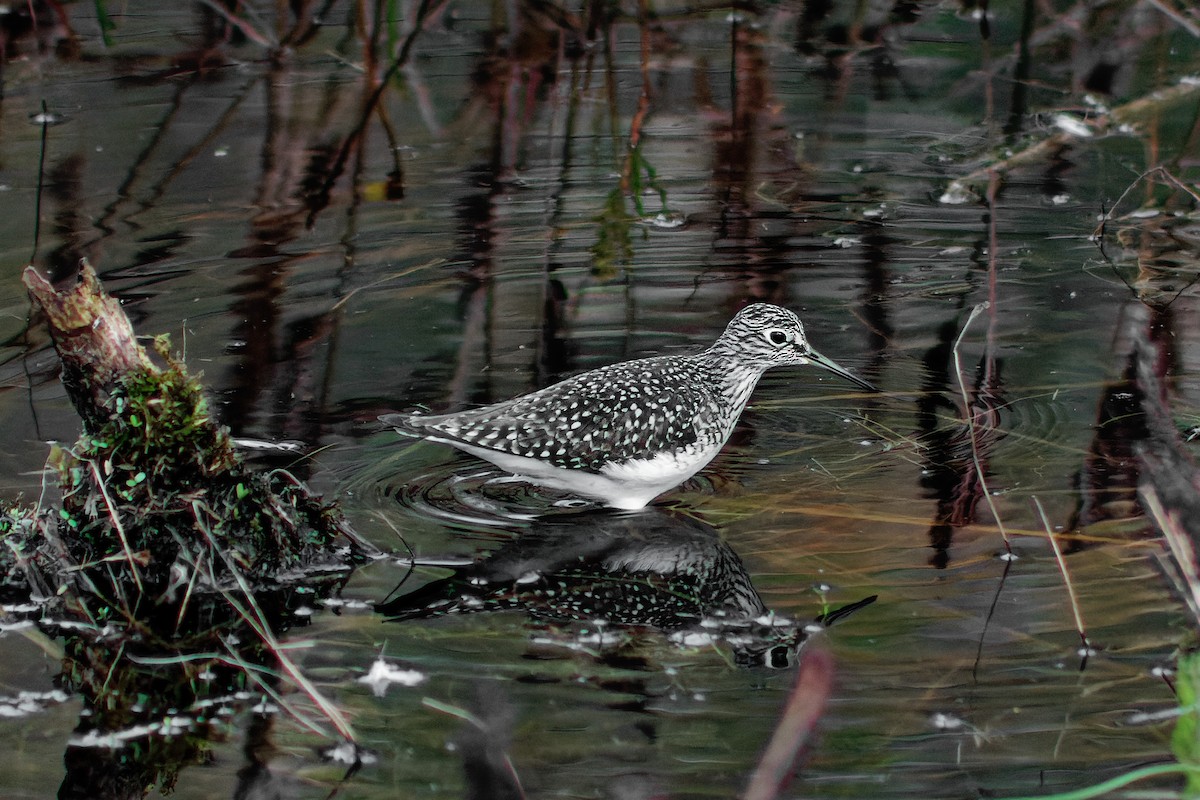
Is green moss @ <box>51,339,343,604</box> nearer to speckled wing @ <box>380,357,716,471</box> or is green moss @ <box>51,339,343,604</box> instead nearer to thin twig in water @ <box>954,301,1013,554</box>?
speckled wing @ <box>380,357,716,471</box>

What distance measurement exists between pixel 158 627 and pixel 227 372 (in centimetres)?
217

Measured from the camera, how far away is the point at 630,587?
5379mm

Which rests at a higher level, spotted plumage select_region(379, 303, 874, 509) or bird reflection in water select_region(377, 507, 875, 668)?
spotted plumage select_region(379, 303, 874, 509)

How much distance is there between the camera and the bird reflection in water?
5.02 meters

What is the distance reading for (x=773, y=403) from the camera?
278 inches

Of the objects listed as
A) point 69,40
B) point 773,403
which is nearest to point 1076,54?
point 773,403

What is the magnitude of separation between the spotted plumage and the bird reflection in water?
0.66 feet

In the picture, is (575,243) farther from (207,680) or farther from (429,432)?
(207,680)

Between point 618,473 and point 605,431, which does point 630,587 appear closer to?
point 618,473

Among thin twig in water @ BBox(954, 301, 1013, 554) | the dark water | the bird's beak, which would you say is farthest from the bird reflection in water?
the bird's beak

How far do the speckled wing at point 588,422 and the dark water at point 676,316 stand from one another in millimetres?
328

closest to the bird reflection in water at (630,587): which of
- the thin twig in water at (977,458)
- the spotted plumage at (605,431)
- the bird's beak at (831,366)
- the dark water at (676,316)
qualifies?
the dark water at (676,316)

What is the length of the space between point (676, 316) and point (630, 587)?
2626 mm

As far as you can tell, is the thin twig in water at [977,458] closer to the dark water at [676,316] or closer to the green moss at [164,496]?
the dark water at [676,316]
